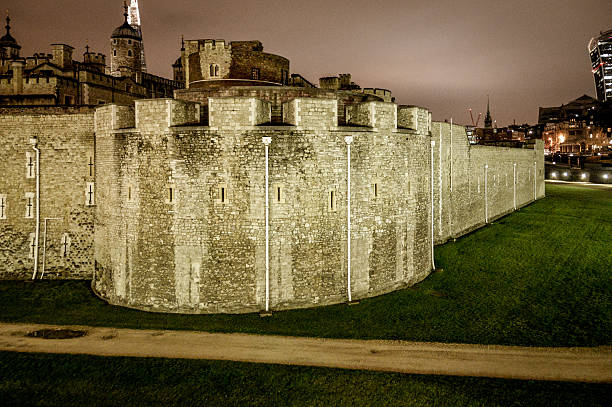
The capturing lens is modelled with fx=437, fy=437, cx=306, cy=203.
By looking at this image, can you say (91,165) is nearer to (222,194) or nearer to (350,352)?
(222,194)

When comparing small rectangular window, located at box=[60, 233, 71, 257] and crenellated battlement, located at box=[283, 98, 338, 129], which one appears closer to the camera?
crenellated battlement, located at box=[283, 98, 338, 129]

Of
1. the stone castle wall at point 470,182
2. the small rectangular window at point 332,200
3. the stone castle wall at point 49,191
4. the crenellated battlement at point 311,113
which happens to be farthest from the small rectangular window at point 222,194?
the stone castle wall at point 470,182

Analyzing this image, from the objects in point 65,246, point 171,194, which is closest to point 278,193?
point 171,194

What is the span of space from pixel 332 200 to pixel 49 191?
1375 centimetres

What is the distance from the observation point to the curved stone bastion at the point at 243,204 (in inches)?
619

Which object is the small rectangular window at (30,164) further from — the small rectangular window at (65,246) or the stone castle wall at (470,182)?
the stone castle wall at (470,182)

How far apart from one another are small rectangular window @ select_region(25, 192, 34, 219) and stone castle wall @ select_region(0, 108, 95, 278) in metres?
0.05

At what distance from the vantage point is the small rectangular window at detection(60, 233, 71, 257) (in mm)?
20766

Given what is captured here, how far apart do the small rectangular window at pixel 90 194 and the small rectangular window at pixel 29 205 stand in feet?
8.69

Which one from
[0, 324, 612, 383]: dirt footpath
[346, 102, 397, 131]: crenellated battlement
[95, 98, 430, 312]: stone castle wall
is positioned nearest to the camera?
[0, 324, 612, 383]: dirt footpath

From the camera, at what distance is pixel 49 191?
67.8 feet

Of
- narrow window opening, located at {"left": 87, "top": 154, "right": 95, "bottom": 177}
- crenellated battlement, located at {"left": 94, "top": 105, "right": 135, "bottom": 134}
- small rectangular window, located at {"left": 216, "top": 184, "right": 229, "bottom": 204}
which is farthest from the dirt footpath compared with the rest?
narrow window opening, located at {"left": 87, "top": 154, "right": 95, "bottom": 177}

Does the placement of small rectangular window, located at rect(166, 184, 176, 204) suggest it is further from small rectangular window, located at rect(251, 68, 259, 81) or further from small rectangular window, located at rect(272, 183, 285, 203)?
small rectangular window, located at rect(251, 68, 259, 81)

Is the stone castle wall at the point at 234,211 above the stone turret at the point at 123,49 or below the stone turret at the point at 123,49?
below
